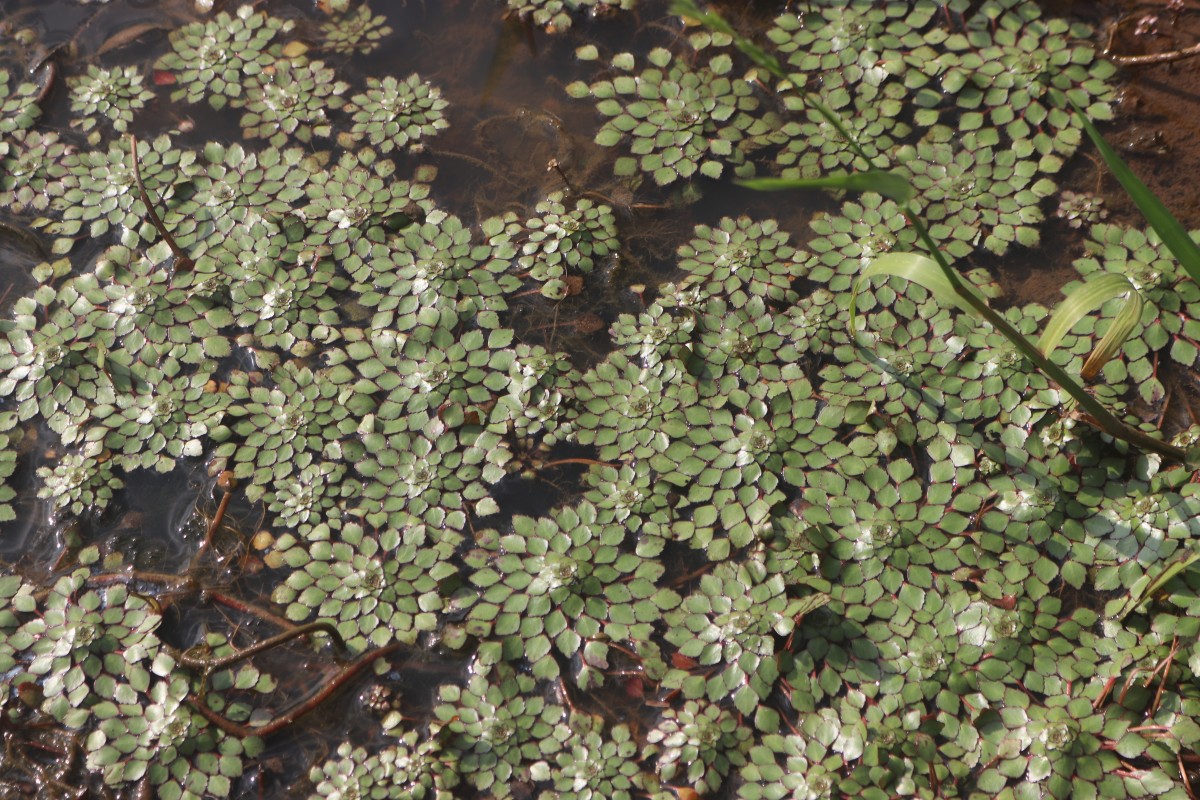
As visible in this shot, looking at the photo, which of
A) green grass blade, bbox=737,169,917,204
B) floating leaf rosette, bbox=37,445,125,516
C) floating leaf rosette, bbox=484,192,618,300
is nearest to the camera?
green grass blade, bbox=737,169,917,204

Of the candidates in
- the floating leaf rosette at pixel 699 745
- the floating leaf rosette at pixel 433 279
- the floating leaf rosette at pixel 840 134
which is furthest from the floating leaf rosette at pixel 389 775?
the floating leaf rosette at pixel 840 134

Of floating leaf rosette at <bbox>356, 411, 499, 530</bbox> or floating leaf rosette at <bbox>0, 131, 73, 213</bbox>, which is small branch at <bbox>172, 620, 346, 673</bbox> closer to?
floating leaf rosette at <bbox>356, 411, 499, 530</bbox>

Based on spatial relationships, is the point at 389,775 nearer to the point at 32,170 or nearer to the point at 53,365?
the point at 53,365

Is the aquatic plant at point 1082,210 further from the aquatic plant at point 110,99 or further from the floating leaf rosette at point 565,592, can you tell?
the aquatic plant at point 110,99

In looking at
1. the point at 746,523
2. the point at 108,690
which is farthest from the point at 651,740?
the point at 108,690

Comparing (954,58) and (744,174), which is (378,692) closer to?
(744,174)

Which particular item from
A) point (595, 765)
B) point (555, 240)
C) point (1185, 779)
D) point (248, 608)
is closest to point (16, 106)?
point (555, 240)

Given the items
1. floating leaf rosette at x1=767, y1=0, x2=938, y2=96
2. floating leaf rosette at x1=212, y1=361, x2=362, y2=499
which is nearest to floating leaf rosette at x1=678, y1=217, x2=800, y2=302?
floating leaf rosette at x1=767, y1=0, x2=938, y2=96
